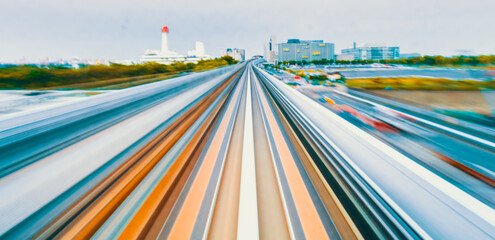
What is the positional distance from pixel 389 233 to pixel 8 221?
10.5 ft

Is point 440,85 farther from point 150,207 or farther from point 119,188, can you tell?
point 119,188

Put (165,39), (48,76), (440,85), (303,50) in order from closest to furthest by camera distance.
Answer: (48,76), (440,85), (165,39), (303,50)

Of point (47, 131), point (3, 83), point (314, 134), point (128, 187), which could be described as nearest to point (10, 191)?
point (128, 187)

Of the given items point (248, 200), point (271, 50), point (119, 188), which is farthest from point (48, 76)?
point (271, 50)

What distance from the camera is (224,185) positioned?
2.53 metres

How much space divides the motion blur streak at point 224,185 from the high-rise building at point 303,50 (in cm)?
10646

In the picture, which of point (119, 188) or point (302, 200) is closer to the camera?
point (302, 200)

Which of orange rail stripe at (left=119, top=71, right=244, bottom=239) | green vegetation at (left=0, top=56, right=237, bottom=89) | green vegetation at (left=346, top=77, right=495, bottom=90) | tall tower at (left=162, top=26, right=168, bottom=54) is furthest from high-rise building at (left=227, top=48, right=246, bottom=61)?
orange rail stripe at (left=119, top=71, right=244, bottom=239)

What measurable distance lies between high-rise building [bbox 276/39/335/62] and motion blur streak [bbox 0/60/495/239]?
106 meters

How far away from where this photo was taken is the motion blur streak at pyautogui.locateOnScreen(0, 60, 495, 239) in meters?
1.79

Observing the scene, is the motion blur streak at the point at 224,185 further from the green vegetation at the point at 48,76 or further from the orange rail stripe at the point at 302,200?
the green vegetation at the point at 48,76

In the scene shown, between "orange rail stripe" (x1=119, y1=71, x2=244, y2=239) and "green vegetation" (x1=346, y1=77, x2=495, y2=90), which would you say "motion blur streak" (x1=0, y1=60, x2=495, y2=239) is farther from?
"green vegetation" (x1=346, y1=77, x2=495, y2=90)

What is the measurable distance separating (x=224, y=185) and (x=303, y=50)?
370 ft

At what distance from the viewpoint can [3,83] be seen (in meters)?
5.50
